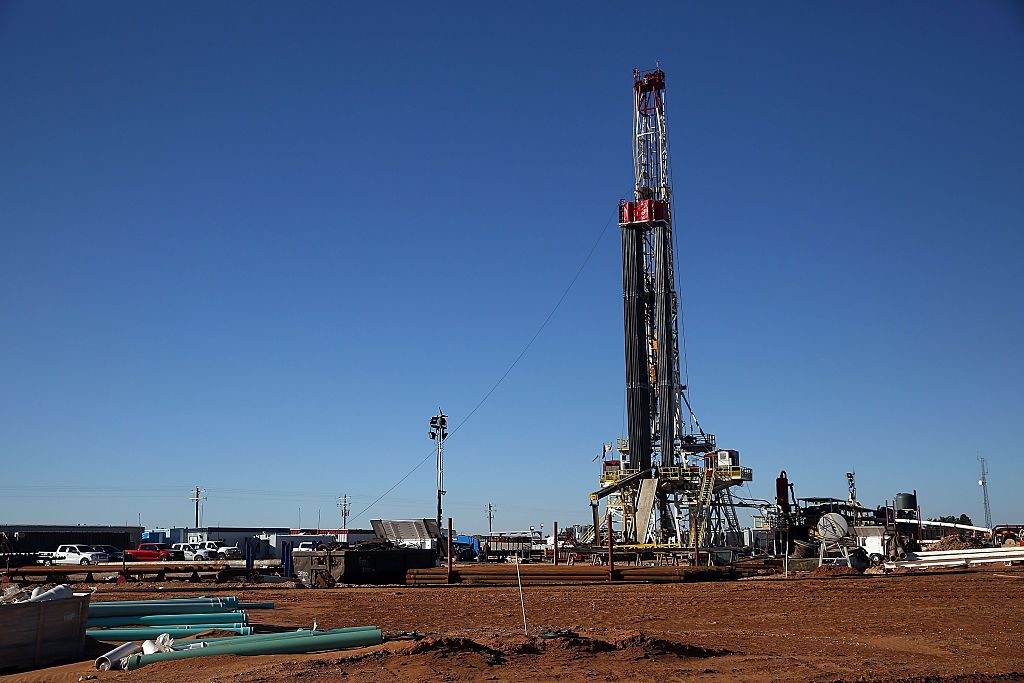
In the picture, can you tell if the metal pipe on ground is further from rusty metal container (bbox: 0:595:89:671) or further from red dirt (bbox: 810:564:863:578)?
red dirt (bbox: 810:564:863:578)

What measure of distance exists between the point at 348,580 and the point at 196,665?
2049 cm

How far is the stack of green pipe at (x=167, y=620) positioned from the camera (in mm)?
16812

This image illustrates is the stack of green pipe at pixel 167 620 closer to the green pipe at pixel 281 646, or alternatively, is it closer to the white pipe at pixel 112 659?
the white pipe at pixel 112 659

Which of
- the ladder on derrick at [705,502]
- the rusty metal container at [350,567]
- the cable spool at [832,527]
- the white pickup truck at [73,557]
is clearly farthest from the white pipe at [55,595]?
the white pickup truck at [73,557]

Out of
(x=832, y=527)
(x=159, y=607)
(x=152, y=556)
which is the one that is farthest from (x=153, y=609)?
(x=152, y=556)

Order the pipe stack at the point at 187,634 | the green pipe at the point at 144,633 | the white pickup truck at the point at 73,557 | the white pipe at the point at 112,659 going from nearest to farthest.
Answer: the white pipe at the point at 112,659
the pipe stack at the point at 187,634
the green pipe at the point at 144,633
the white pickup truck at the point at 73,557

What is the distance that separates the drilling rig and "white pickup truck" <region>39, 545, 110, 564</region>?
27192mm

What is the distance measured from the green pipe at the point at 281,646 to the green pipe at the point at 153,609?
549 cm

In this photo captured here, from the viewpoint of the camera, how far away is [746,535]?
5294 cm

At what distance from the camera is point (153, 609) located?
59.6 feet

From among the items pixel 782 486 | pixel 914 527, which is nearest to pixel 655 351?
pixel 782 486

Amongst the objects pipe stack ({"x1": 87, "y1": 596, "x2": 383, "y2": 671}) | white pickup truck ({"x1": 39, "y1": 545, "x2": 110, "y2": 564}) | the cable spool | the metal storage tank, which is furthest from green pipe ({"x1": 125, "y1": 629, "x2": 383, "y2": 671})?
the metal storage tank

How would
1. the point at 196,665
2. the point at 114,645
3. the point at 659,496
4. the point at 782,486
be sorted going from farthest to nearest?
the point at 659,496
the point at 782,486
the point at 114,645
the point at 196,665

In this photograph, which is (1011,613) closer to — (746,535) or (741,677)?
Result: (741,677)
